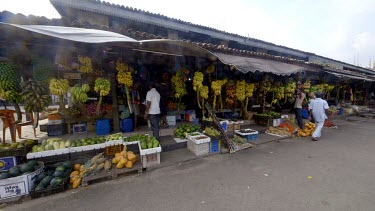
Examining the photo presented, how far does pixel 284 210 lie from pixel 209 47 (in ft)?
13.1

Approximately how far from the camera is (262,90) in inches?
284

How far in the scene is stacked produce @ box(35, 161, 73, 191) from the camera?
2.98m

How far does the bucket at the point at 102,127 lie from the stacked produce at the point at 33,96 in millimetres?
1540

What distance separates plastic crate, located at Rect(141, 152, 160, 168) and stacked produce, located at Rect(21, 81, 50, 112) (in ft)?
7.99

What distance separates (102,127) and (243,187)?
418cm

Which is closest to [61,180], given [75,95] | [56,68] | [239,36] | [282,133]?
[75,95]

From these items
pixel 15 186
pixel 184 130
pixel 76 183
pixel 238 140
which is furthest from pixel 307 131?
pixel 15 186

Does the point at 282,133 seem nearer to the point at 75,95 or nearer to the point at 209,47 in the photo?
the point at 209,47

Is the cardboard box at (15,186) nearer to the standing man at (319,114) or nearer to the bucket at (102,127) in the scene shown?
the bucket at (102,127)

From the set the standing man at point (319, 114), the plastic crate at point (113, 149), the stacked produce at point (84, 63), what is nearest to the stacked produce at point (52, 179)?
the plastic crate at point (113, 149)

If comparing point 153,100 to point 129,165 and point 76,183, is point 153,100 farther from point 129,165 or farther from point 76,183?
point 76,183

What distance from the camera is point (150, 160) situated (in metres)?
3.94

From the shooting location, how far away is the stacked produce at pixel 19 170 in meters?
2.94

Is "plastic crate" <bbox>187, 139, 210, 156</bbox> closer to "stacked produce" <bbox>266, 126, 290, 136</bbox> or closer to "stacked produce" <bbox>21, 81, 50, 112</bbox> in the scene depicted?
"stacked produce" <bbox>266, 126, 290, 136</bbox>
